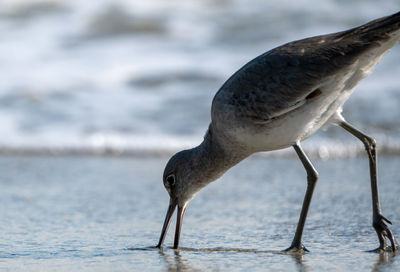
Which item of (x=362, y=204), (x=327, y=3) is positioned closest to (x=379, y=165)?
(x=362, y=204)

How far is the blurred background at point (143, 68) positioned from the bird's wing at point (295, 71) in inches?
147

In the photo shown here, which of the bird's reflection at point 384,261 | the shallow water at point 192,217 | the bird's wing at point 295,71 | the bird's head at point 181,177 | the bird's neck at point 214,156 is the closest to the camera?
the bird's reflection at point 384,261

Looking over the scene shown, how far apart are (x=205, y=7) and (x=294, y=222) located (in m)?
7.88

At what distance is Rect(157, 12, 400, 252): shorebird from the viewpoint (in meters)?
4.18

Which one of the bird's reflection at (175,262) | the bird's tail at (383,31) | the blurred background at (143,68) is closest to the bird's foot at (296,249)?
the bird's reflection at (175,262)

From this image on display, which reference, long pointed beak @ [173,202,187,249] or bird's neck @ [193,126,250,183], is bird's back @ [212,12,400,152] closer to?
bird's neck @ [193,126,250,183]

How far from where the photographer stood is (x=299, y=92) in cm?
422

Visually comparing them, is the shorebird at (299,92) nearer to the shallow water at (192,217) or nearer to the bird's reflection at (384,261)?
the bird's reflection at (384,261)

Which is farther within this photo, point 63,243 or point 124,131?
point 124,131

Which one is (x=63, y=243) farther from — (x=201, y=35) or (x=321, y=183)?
(x=201, y=35)

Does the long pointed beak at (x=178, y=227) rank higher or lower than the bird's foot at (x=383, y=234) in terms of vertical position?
higher

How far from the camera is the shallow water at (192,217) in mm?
3916

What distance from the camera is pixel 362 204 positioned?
217 inches

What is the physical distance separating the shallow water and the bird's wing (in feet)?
2.83
